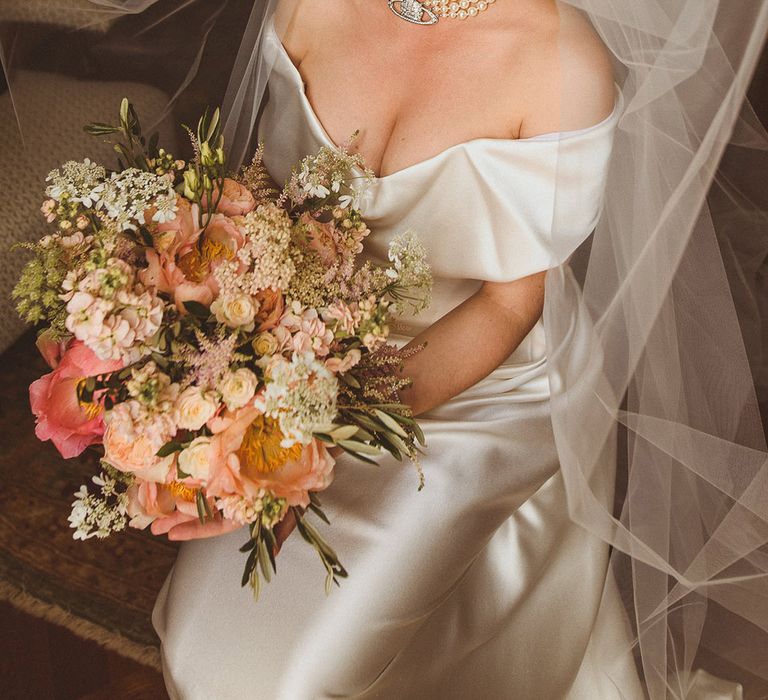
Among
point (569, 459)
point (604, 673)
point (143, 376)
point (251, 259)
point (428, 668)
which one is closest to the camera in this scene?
point (143, 376)

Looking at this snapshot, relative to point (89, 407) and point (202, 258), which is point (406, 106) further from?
point (89, 407)

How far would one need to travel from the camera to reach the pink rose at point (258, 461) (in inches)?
31.1

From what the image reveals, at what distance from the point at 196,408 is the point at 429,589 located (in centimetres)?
55

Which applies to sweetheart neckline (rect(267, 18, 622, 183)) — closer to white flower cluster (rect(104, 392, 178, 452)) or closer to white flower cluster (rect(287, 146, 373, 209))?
white flower cluster (rect(287, 146, 373, 209))

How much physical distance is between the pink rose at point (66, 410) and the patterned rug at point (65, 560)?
0.84 metres

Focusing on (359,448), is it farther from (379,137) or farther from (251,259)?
(379,137)

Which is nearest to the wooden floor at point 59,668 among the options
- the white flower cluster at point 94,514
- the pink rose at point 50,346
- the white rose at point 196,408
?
the white flower cluster at point 94,514

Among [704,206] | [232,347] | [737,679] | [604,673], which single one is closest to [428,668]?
[604,673]

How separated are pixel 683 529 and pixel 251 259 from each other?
2.61 feet

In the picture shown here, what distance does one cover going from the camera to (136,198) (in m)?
0.88

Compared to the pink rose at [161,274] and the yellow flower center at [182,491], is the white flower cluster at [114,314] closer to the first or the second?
the pink rose at [161,274]

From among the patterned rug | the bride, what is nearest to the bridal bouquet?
the bride

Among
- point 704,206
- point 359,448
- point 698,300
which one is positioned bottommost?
point 359,448

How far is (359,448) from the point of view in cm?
80
